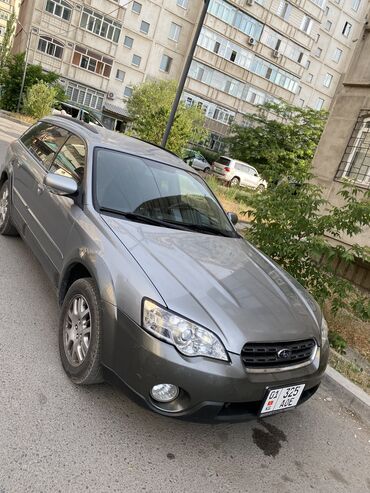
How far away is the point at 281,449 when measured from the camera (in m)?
2.96

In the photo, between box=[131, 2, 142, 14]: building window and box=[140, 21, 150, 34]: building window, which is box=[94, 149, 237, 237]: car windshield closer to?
box=[131, 2, 142, 14]: building window

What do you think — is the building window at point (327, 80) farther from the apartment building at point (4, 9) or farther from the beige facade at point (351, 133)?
the apartment building at point (4, 9)

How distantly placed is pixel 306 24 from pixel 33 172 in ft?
144

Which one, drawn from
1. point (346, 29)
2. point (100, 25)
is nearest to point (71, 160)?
point (100, 25)

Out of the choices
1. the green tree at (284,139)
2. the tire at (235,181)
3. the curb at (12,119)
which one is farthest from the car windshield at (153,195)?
the green tree at (284,139)

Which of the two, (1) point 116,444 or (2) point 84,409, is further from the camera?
(2) point 84,409

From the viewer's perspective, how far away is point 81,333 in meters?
2.91

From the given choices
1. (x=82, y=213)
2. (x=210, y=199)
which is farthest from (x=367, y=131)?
(x=82, y=213)

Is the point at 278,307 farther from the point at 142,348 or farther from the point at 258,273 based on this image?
the point at 142,348

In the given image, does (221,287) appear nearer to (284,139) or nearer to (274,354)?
(274,354)

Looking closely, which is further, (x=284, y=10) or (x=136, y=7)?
(x=284, y=10)

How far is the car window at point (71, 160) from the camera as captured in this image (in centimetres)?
362

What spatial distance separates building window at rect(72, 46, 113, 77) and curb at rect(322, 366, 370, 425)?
114 ft

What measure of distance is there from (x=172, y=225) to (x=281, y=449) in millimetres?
1828
